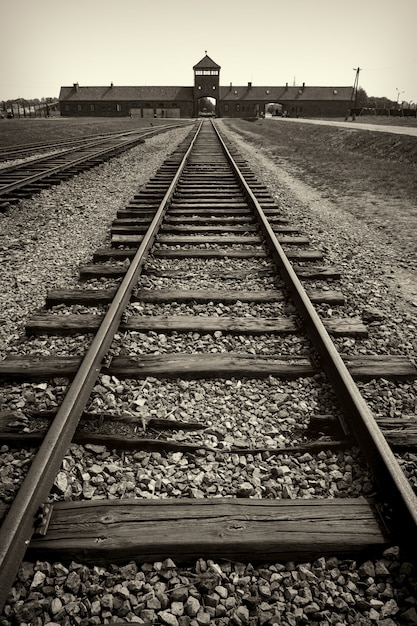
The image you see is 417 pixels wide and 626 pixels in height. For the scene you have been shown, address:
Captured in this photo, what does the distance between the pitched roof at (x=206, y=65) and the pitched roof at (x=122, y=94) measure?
492cm

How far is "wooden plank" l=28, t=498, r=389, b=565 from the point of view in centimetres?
179

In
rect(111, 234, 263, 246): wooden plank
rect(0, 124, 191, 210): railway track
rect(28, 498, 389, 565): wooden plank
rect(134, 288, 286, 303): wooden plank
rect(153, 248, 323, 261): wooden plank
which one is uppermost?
rect(0, 124, 191, 210): railway track

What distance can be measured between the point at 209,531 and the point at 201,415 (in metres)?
0.85

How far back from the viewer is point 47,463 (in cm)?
206

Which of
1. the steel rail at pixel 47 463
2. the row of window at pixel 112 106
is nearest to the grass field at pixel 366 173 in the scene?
the steel rail at pixel 47 463

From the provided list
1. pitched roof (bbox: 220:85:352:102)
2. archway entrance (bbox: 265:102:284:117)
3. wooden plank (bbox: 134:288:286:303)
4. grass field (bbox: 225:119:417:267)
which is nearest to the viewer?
wooden plank (bbox: 134:288:286:303)

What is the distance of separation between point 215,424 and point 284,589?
3.29 ft

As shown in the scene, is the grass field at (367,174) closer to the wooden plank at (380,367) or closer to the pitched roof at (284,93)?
the wooden plank at (380,367)

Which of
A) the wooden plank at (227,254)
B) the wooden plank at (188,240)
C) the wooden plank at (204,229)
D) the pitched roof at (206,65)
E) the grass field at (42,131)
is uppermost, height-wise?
the pitched roof at (206,65)

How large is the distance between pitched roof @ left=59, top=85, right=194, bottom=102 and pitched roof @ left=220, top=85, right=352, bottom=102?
9012 millimetres

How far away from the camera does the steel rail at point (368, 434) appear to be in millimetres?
1844

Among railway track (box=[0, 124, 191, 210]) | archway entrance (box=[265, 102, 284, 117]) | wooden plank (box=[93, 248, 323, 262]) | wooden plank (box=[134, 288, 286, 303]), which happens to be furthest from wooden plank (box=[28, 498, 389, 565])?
archway entrance (box=[265, 102, 284, 117])

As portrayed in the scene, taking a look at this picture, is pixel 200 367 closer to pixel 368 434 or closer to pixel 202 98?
pixel 368 434

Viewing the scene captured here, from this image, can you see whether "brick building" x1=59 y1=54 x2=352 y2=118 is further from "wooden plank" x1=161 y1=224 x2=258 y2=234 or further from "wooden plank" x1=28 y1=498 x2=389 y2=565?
"wooden plank" x1=28 y1=498 x2=389 y2=565
